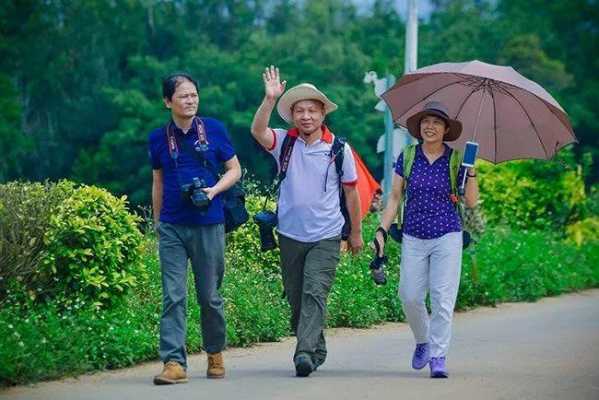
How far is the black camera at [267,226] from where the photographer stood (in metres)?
9.30

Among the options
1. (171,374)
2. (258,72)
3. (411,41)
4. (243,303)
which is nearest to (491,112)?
(243,303)

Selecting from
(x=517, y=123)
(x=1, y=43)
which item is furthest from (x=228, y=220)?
(x=1, y=43)

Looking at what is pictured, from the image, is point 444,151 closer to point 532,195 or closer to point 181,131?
point 181,131

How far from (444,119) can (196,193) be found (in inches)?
69.6

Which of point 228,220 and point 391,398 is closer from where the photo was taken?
point 391,398

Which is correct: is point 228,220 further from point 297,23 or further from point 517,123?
point 297,23

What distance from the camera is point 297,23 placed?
6200 cm

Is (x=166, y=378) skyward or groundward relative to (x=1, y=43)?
groundward

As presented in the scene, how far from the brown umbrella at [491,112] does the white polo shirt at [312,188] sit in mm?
1032

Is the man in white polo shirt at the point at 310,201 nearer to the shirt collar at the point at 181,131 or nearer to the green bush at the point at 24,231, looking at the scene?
the shirt collar at the point at 181,131

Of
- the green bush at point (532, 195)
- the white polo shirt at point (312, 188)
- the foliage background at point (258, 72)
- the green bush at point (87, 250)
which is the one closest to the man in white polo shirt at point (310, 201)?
the white polo shirt at point (312, 188)

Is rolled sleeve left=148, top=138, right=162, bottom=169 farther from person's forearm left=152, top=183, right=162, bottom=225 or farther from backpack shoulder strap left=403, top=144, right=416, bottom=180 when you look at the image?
backpack shoulder strap left=403, top=144, right=416, bottom=180

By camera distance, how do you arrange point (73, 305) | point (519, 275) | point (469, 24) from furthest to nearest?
point (469, 24), point (519, 275), point (73, 305)

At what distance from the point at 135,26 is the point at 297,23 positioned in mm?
8055
